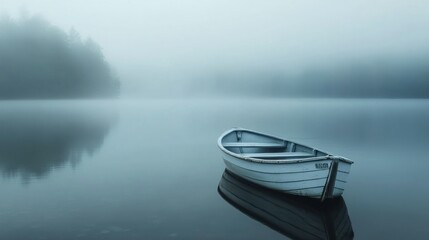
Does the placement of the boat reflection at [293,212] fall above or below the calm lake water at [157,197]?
above

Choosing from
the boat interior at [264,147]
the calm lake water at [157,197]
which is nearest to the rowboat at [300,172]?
the boat interior at [264,147]

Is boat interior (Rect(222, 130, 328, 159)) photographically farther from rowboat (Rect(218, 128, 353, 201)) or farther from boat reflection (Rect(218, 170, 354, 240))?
boat reflection (Rect(218, 170, 354, 240))

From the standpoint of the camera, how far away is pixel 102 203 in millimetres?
13539

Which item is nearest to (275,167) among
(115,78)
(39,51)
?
(39,51)

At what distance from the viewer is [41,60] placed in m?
130

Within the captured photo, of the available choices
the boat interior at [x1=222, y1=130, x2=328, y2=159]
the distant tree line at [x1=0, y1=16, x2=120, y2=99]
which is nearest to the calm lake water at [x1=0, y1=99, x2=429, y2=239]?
the boat interior at [x1=222, y1=130, x2=328, y2=159]

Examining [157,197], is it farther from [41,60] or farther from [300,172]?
[41,60]

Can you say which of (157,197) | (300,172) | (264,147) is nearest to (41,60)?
(264,147)

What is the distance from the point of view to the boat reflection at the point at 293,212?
11.3 meters

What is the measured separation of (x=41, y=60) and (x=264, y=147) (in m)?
131

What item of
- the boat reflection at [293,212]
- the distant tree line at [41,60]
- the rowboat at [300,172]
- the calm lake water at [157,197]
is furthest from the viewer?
the distant tree line at [41,60]

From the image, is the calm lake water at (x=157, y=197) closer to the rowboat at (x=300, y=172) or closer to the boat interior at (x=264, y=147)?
the rowboat at (x=300, y=172)

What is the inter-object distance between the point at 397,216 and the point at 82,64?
490 feet

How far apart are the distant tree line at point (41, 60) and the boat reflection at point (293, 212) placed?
131m
